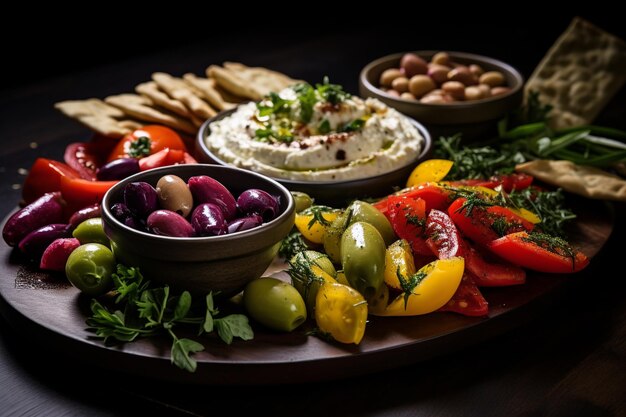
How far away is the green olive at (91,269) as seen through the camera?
2389mm

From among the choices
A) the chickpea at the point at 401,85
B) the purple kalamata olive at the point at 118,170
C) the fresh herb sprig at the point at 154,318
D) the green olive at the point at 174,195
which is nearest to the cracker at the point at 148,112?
the purple kalamata olive at the point at 118,170

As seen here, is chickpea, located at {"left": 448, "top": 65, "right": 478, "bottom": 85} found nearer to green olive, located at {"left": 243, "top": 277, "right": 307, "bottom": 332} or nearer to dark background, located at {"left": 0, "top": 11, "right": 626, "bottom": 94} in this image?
dark background, located at {"left": 0, "top": 11, "right": 626, "bottom": 94}

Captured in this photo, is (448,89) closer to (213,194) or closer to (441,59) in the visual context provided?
(441,59)

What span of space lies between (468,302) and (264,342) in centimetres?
63

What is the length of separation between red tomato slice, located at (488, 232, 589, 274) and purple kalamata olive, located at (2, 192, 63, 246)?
1.49 meters

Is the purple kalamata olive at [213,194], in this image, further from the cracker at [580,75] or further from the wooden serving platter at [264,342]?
the cracker at [580,75]

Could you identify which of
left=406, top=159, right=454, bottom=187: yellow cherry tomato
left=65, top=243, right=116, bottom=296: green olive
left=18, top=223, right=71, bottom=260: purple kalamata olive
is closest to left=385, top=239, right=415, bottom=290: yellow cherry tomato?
left=406, top=159, right=454, bottom=187: yellow cherry tomato

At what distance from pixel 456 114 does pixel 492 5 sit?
322 centimetres

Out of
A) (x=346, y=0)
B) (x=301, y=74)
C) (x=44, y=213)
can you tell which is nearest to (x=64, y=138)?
(x=44, y=213)

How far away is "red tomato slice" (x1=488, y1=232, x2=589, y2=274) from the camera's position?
2.53 metres

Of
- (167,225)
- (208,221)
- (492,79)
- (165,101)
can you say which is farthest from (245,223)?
(492,79)

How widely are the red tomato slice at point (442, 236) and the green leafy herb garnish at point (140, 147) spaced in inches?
50.8

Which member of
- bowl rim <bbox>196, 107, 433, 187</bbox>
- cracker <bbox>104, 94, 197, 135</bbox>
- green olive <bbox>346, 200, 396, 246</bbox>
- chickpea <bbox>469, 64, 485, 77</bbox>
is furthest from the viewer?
chickpea <bbox>469, 64, 485, 77</bbox>

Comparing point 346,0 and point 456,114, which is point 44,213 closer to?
point 456,114
